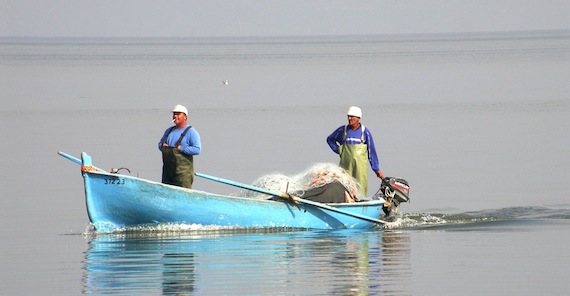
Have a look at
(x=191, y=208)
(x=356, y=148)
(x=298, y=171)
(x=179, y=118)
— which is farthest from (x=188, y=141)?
(x=298, y=171)

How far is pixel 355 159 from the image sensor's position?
20391 mm

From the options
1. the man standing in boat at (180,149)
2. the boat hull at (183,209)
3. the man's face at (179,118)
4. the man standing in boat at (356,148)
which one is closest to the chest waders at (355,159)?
the man standing in boat at (356,148)

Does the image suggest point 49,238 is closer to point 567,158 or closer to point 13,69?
point 567,158

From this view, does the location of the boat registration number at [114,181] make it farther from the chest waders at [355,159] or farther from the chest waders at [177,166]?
the chest waders at [355,159]

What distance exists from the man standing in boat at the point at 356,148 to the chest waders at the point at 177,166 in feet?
7.68

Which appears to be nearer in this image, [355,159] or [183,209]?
[183,209]

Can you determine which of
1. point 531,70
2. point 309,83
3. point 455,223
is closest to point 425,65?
point 531,70

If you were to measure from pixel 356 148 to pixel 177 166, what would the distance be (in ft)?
9.13

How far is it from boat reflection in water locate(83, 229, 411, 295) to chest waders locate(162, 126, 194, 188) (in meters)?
0.72

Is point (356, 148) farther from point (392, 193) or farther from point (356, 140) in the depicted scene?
point (392, 193)

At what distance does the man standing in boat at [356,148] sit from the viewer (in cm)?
2038

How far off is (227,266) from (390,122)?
2325cm

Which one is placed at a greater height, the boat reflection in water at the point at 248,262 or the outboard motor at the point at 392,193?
the outboard motor at the point at 392,193

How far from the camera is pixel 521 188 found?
25.3m
